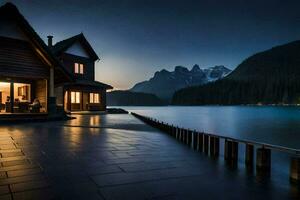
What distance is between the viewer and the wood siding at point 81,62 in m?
31.6

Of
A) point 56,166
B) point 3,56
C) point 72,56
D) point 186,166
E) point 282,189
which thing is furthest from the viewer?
point 72,56

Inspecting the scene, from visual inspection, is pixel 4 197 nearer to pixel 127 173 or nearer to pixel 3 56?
pixel 127 173

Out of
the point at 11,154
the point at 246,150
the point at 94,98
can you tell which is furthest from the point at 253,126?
the point at 11,154

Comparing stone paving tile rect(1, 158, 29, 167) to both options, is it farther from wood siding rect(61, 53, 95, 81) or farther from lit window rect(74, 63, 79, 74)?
lit window rect(74, 63, 79, 74)

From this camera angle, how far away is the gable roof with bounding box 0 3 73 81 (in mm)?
17656

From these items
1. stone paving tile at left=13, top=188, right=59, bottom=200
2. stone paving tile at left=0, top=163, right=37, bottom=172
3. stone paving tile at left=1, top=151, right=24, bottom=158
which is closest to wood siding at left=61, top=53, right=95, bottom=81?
stone paving tile at left=1, top=151, right=24, bottom=158

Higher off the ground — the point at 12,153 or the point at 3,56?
the point at 3,56

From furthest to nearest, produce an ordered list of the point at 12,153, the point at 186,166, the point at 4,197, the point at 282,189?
the point at 12,153
the point at 186,166
the point at 282,189
the point at 4,197

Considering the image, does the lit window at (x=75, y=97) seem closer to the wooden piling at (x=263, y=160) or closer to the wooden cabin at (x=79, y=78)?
the wooden cabin at (x=79, y=78)

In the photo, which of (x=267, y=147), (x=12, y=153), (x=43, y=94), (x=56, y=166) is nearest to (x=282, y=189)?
(x=267, y=147)

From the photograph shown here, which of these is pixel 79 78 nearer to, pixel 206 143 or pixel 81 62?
pixel 81 62

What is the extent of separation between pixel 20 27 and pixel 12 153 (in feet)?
46.5

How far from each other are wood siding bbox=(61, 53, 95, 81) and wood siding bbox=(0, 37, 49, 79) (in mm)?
11472

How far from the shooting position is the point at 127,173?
251 inches
